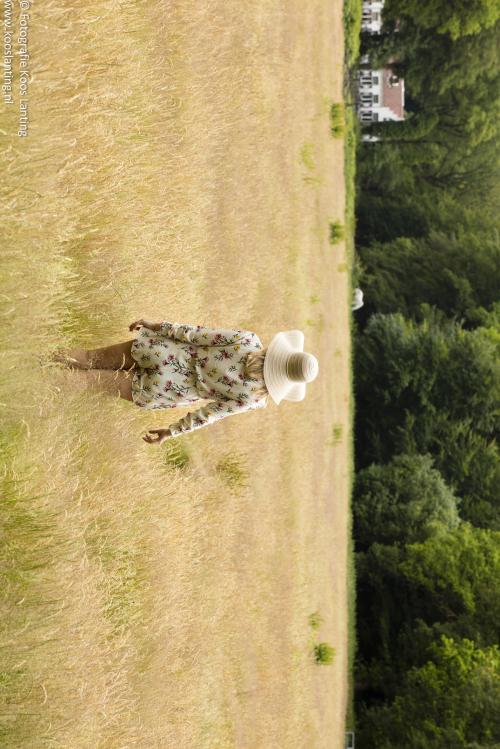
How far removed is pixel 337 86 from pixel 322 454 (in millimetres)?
8160

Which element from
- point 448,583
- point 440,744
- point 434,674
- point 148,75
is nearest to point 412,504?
point 448,583

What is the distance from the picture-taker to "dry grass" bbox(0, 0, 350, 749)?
546cm

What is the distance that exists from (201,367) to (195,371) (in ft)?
0.27

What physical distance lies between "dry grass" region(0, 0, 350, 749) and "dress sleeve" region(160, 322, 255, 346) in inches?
37.4

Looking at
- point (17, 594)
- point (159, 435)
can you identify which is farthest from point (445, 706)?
point (17, 594)

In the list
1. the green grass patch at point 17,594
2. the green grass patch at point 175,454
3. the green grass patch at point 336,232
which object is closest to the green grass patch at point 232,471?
the green grass patch at point 175,454

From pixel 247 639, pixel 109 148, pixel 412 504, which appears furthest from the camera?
pixel 412 504

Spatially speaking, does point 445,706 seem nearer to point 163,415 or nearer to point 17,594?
point 163,415

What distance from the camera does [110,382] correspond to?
20.9ft

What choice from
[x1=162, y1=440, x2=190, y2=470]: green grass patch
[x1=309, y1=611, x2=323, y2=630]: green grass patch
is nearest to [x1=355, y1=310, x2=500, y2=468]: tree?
[x1=309, y1=611, x2=323, y2=630]: green grass patch

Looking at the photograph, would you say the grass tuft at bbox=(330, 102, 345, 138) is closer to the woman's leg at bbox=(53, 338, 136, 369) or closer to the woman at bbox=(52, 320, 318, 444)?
the woman at bbox=(52, 320, 318, 444)

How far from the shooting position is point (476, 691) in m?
13.0

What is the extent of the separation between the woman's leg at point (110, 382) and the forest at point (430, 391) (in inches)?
391

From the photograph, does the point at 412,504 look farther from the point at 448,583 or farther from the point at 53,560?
the point at 53,560
